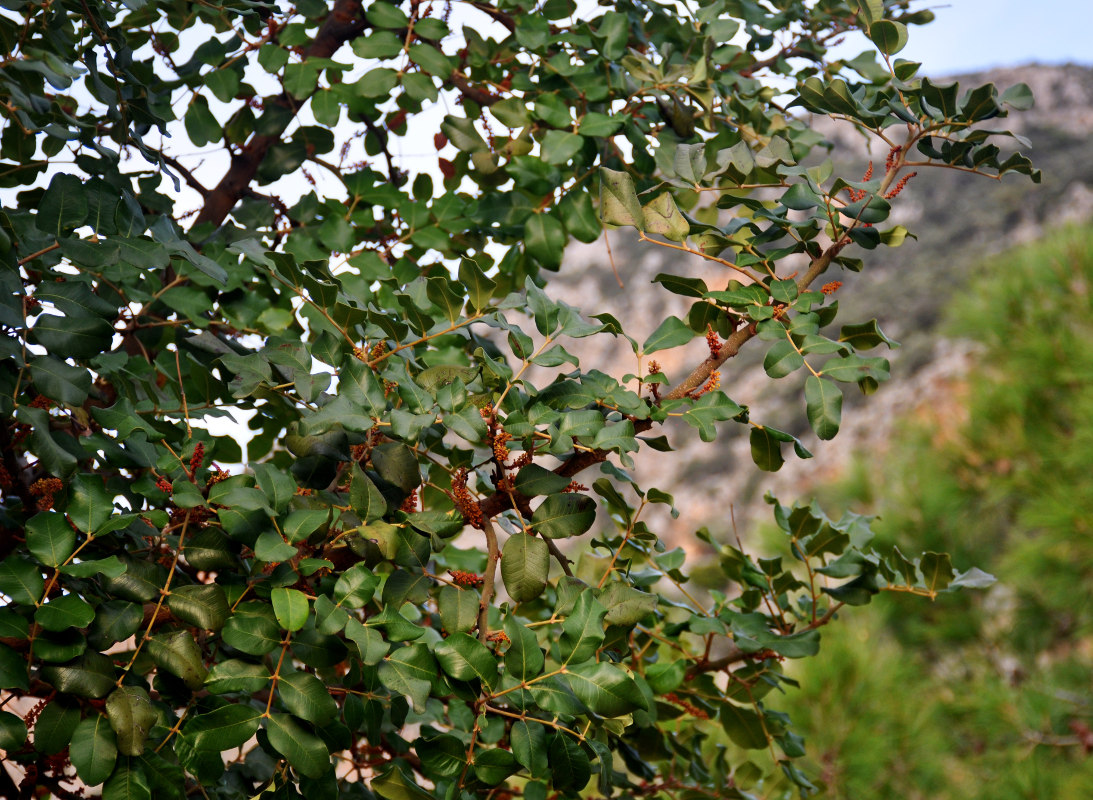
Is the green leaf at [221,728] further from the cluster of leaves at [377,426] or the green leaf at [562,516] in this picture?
the green leaf at [562,516]

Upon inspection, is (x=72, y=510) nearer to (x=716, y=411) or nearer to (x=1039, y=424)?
(x=716, y=411)

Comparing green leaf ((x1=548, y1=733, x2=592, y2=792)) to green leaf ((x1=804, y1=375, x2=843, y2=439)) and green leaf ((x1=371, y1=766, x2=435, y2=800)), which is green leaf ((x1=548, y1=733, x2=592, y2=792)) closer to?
green leaf ((x1=371, y1=766, x2=435, y2=800))

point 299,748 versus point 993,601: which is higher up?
point 299,748

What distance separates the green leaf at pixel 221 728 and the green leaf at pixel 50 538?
0.08 meters

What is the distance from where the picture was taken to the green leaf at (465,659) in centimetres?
31

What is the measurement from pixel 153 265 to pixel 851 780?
179 cm

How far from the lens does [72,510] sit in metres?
0.32

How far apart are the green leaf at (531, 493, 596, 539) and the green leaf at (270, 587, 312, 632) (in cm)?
10

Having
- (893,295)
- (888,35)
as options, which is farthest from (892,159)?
(893,295)

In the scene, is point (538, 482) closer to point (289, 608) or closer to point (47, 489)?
point (289, 608)

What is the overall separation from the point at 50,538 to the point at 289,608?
0.10 m

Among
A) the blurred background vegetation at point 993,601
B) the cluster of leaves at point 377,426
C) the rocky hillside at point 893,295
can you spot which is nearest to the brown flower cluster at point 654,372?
the cluster of leaves at point 377,426

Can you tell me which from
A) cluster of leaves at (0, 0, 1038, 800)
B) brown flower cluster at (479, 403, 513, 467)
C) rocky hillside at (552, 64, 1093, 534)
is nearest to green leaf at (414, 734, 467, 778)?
cluster of leaves at (0, 0, 1038, 800)

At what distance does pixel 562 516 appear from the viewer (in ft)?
1.13
